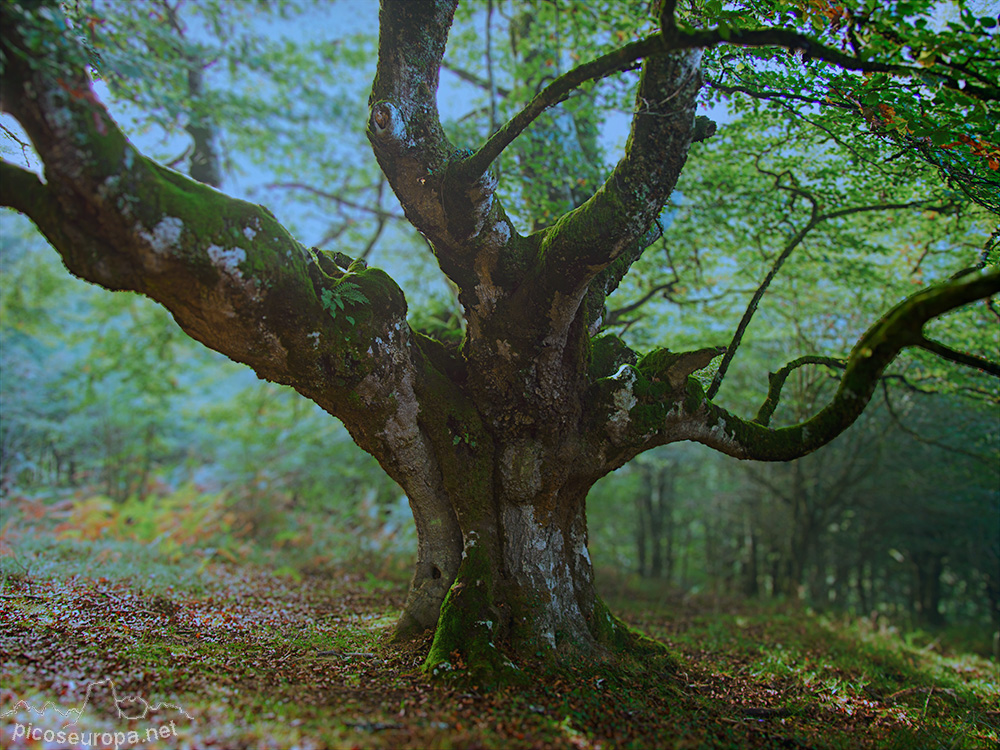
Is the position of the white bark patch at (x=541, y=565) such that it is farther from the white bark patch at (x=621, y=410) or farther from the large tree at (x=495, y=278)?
the white bark patch at (x=621, y=410)

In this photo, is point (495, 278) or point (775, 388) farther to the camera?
point (775, 388)

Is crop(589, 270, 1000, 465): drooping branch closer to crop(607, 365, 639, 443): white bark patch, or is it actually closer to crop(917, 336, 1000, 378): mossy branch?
crop(607, 365, 639, 443): white bark patch

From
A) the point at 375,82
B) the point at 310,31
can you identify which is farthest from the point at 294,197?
the point at 375,82

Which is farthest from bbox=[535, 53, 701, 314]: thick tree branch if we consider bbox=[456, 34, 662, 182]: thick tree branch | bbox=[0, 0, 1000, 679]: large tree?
bbox=[456, 34, 662, 182]: thick tree branch

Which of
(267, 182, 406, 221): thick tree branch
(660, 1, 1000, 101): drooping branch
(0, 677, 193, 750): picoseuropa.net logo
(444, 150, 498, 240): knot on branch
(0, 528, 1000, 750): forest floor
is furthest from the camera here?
(267, 182, 406, 221): thick tree branch

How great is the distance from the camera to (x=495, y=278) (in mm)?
4445

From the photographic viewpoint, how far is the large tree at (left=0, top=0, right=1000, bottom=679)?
3.30m

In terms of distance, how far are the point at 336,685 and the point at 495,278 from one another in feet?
10.4

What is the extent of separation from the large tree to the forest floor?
1.90 feet

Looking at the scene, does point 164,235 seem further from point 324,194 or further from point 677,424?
point 324,194

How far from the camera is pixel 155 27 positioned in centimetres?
780

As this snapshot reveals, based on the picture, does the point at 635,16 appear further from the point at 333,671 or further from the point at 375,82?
the point at 333,671

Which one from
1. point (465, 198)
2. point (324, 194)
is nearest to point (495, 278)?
point (465, 198)

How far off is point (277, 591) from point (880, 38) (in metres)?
8.25
